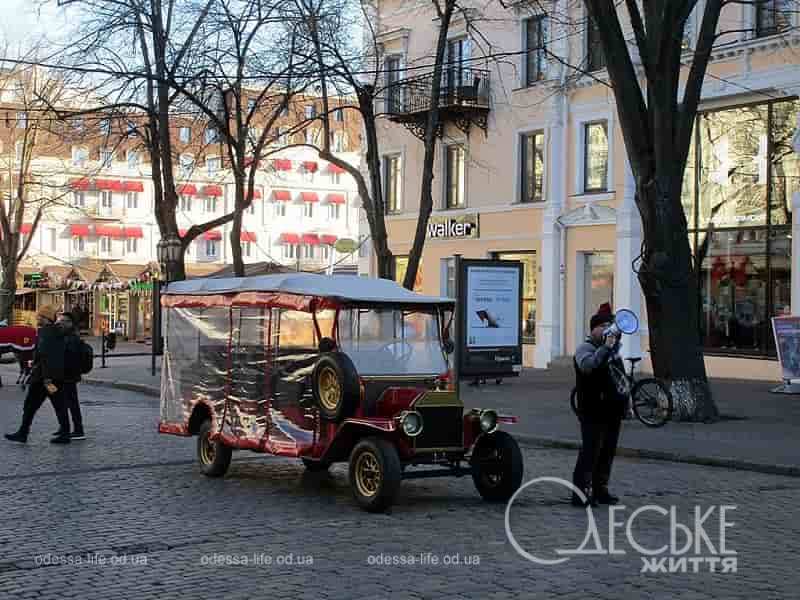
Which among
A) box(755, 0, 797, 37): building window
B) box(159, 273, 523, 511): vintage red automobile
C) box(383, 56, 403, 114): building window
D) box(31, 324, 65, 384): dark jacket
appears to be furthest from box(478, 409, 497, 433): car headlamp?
box(383, 56, 403, 114): building window

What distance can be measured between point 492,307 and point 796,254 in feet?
28.7

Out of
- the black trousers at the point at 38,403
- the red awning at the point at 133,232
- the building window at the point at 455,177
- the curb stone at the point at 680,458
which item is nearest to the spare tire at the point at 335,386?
the curb stone at the point at 680,458

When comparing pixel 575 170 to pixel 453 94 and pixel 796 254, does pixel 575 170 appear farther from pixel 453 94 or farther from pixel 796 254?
pixel 796 254

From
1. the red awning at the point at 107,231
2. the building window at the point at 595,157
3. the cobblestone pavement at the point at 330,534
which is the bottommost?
the cobblestone pavement at the point at 330,534

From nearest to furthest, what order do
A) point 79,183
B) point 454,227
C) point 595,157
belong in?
point 595,157 → point 454,227 → point 79,183

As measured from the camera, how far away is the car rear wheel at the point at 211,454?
13.2 m

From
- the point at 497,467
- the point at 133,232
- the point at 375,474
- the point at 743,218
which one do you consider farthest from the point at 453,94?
the point at 133,232

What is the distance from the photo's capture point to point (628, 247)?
30.7 metres

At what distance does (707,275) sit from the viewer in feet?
96.1

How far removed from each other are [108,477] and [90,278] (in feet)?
199

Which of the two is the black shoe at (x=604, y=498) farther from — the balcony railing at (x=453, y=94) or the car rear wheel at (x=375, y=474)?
the balcony railing at (x=453, y=94)

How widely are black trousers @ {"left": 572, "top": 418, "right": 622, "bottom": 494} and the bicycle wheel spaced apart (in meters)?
7.52

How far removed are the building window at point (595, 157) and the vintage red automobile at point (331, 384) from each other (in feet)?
64.4

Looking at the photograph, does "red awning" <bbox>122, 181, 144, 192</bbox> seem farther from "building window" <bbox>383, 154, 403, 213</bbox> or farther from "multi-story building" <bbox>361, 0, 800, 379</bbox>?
"building window" <bbox>383, 154, 403, 213</bbox>
